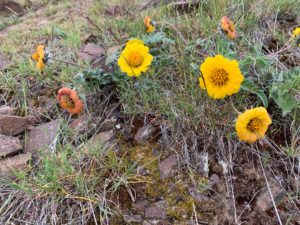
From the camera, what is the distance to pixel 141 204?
1.38 m

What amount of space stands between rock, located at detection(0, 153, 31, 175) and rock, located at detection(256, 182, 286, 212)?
100cm

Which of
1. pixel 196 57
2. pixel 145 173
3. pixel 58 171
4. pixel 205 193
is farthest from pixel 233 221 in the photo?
pixel 196 57

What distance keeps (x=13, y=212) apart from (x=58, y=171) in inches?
9.2

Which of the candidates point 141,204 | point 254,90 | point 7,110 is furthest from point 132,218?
point 7,110

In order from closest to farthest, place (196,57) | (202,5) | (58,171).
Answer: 1. (58,171)
2. (196,57)
3. (202,5)

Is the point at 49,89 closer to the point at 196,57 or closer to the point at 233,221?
the point at 196,57

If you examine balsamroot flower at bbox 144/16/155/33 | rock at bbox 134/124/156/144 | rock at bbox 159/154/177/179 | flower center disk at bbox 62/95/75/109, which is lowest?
rock at bbox 159/154/177/179

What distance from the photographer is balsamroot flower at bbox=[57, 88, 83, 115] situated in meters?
1.70

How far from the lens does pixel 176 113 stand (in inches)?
61.1

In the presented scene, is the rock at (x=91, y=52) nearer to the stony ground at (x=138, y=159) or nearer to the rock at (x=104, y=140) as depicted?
the stony ground at (x=138, y=159)

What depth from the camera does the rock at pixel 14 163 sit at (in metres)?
1.50

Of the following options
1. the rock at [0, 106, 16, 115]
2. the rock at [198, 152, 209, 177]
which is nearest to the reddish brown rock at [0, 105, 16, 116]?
the rock at [0, 106, 16, 115]

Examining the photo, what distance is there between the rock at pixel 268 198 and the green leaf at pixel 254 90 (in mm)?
370

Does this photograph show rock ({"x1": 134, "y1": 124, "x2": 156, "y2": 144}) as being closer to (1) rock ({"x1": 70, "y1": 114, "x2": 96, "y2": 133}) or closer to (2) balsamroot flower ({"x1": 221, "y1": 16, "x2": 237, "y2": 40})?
(1) rock ({"x1": 70, "y1": 114, "x2": 96, "y2": 133})
